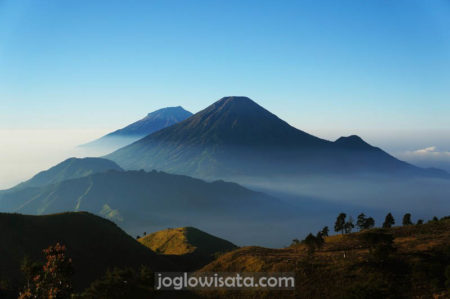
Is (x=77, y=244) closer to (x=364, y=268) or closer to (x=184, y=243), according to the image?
(x=184, y=243)

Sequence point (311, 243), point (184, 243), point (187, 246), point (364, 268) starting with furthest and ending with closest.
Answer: point (184, 243) → point (187, 246) → point (311, 243) → point (364, 268)

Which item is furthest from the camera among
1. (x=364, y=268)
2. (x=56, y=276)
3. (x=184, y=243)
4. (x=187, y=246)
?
(x=184, y=243)

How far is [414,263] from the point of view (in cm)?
6234

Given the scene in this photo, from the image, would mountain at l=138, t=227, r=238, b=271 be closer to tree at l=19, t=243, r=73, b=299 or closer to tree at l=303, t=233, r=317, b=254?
tree at l=303, t=233, r=317, b=254

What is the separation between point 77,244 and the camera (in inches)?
4087

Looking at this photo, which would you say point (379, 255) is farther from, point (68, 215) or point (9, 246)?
point (68, 215)

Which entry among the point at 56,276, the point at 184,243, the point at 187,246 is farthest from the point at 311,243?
the point at 184,243

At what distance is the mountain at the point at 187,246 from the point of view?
121606 millimetres

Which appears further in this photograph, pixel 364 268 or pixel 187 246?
pixel 187 246

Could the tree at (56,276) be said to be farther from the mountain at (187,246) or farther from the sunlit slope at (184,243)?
the sunlit slope at (184,243)

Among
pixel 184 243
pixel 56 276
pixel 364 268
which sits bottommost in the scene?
pixel 184 243

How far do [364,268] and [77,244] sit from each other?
283 ft

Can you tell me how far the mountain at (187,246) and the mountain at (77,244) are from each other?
1437 centimetres

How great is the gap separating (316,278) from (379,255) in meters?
13.3
